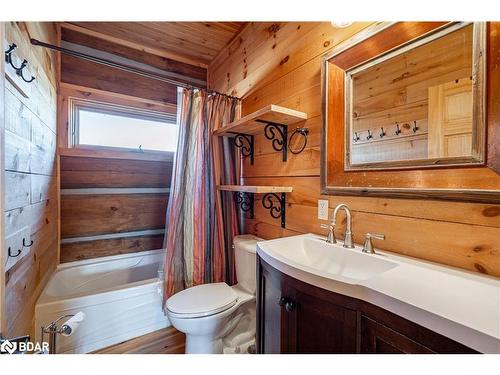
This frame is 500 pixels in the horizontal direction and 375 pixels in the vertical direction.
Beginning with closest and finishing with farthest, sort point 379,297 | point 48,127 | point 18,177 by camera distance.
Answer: point 379,297, point 18,177, point 48,127

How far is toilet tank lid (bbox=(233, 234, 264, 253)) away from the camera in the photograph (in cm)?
146

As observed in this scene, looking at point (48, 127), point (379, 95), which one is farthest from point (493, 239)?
point (48, 127)

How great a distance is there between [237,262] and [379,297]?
1.12 metres

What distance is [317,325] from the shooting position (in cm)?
71

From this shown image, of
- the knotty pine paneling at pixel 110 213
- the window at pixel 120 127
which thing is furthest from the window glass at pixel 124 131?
the knotty pine paneling at pixel 110 213

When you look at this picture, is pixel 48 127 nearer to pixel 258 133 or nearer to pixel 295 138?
pixel 258 133

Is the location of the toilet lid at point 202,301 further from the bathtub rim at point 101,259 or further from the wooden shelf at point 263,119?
the wooden shelf at point 263,119

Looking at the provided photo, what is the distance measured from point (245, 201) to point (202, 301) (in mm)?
789

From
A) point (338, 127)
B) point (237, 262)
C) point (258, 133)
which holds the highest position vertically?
point (258, 133)

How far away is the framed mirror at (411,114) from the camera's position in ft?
2.31

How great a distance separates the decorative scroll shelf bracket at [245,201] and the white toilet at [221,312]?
0.30 meters

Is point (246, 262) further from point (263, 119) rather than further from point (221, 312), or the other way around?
point (263, 119)

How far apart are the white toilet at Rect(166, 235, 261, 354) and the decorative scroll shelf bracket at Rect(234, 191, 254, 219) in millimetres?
300

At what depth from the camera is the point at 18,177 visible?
1.02m
